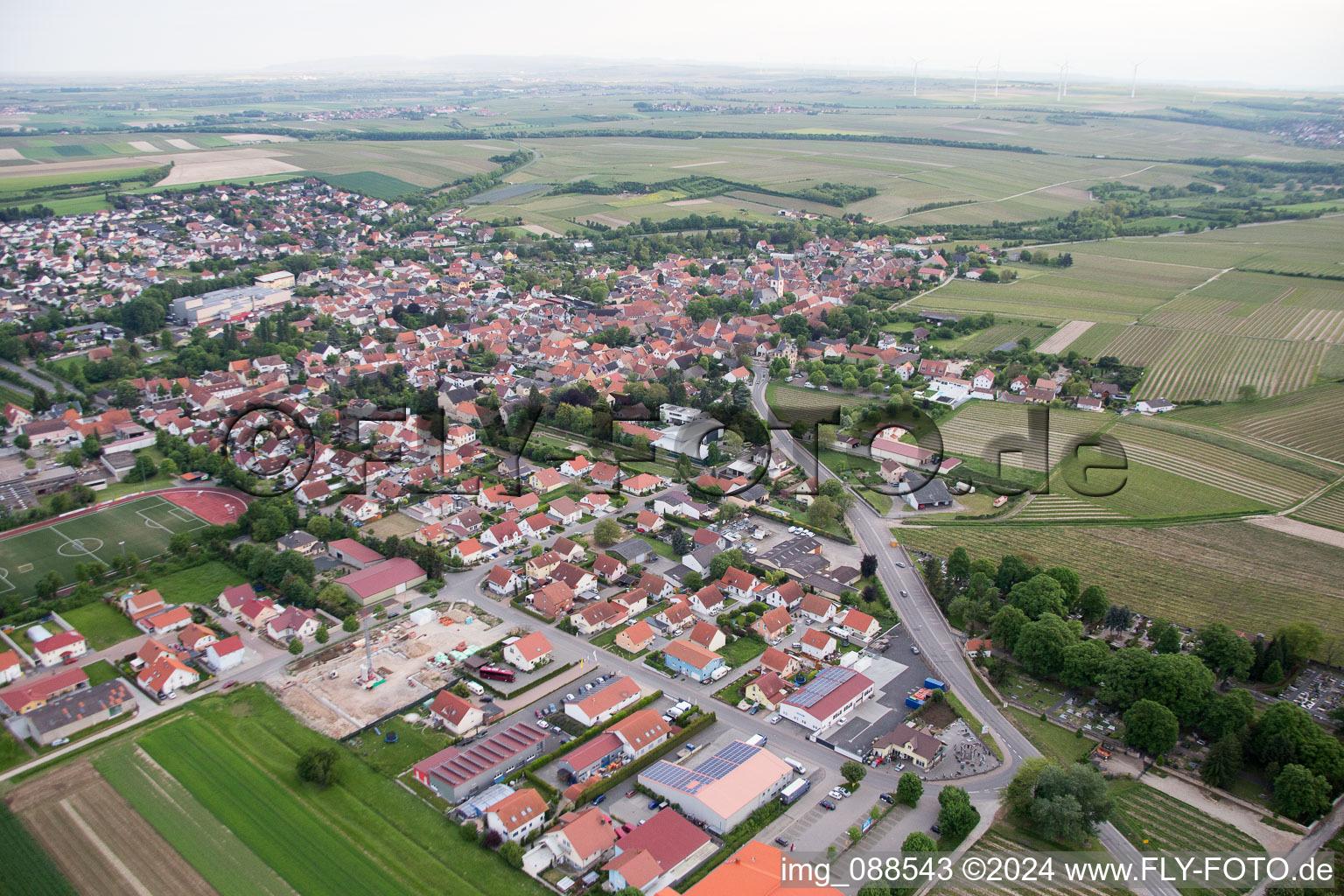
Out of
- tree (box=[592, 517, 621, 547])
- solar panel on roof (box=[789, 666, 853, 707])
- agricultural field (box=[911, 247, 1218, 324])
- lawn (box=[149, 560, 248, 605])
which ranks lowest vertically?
lawn (box=[149, 560, 248, 605])

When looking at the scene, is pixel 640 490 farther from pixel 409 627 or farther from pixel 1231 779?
pixel 1231 779

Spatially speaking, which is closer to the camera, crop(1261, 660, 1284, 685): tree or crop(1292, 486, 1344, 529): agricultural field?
crop(1261, 660, 1284, 685): tree

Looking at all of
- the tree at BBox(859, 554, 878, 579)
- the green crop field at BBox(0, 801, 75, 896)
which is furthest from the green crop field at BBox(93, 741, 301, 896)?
the tree at BBox(859, 554, 878, 579)

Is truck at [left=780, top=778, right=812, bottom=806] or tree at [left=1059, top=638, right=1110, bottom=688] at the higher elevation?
tree at [left=1059, top=638, right=1110, bottom=688]

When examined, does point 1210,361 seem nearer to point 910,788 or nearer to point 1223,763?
point 1223,763

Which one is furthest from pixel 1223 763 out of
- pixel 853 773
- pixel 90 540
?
pixel 90 540

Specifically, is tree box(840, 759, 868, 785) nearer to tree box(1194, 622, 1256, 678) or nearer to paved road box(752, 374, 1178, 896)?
paved road box(752, 374, 1178, 896)

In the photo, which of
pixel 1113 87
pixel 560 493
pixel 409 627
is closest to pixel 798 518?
pixel 560 493

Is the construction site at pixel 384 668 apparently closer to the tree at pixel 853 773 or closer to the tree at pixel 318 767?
the tree at pixel 318 767
